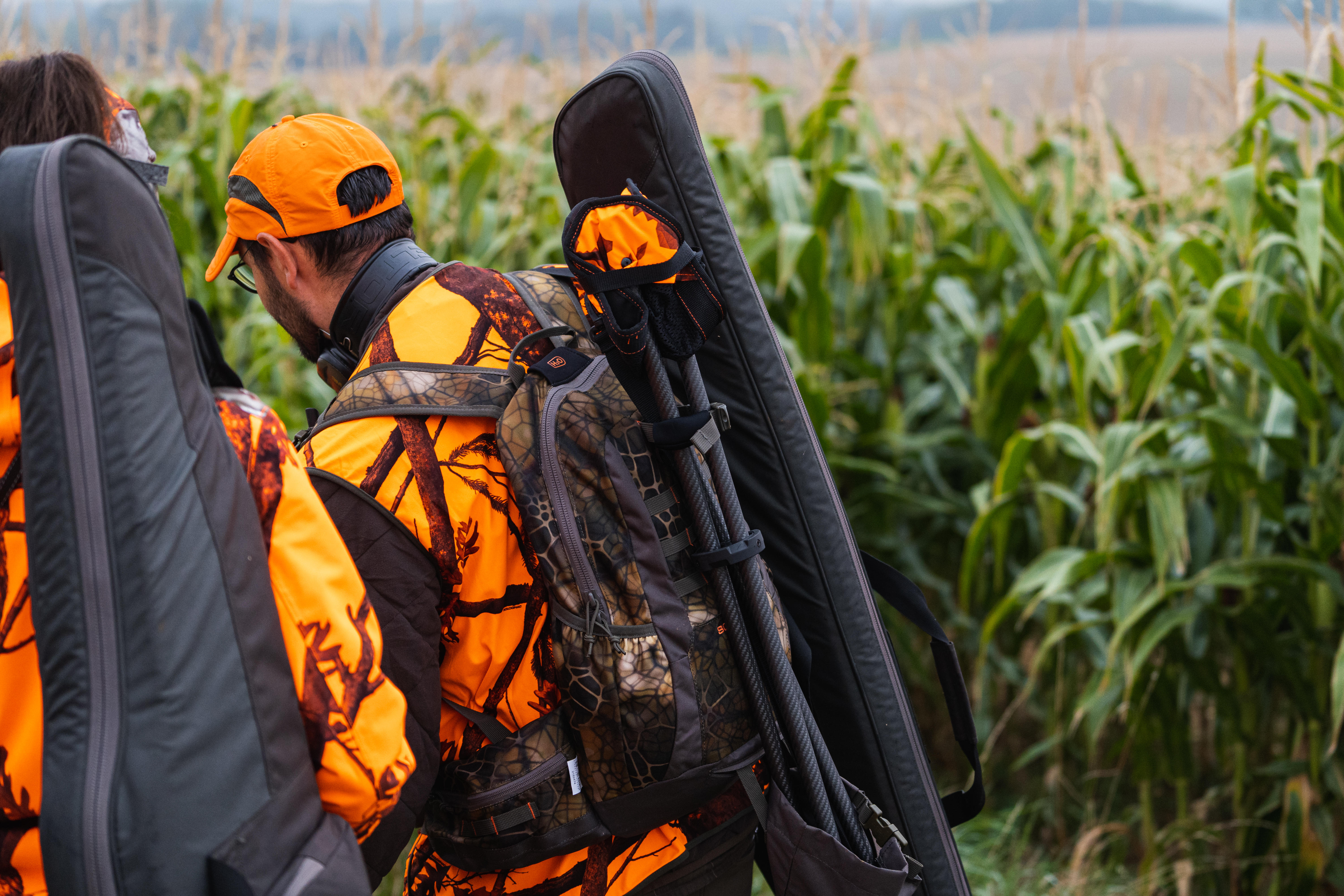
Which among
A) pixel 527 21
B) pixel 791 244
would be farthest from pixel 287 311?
pixel 527 21

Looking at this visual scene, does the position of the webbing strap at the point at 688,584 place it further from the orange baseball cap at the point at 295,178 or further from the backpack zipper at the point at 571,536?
the orange baseball cap at the point at 295,178

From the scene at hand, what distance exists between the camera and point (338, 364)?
1.25 meters

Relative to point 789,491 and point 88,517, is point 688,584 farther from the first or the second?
point 88,517

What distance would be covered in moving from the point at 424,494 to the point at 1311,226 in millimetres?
1794

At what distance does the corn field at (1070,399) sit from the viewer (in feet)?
6.73

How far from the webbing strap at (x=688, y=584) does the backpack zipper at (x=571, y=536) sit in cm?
10

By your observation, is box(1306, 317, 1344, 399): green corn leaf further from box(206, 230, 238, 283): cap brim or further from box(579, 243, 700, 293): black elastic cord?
box(206, 230, 238, 283): cap brim

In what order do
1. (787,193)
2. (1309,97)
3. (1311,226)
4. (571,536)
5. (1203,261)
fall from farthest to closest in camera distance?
1. (787,193)
2. (1203,261)
3. (1309,97)
4. (1311,226)
5. (571,536)

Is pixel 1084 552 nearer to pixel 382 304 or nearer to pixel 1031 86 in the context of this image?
pixel 382 304

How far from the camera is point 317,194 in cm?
113

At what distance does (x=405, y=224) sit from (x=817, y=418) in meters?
1.59

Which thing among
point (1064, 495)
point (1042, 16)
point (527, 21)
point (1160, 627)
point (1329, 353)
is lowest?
point (1160, 627)

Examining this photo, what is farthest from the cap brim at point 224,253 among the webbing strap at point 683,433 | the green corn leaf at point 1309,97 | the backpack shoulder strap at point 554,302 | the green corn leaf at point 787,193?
the green corn leaf at point 1309,97

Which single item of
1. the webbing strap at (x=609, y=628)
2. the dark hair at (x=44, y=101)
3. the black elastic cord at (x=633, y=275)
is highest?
the dark hair at (x=44, y=101)
